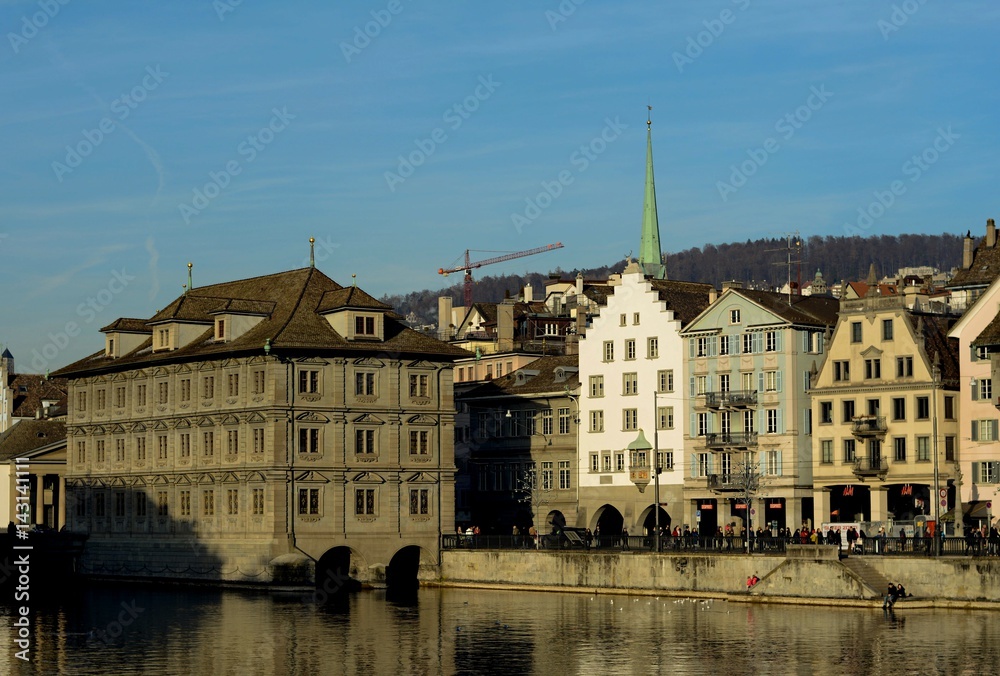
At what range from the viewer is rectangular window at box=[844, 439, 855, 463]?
103750 millimetres

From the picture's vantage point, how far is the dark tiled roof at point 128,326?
116m

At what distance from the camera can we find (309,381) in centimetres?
10231

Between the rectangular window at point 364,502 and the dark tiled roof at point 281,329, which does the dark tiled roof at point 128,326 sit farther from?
the rectangular window at point 364,502

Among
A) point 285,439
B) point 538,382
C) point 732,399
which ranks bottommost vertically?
point 285,439

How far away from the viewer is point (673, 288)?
121 m

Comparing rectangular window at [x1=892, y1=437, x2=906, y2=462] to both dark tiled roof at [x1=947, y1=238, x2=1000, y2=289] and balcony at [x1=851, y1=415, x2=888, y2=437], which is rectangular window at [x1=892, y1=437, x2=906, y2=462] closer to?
balcony at [x1=851, y1=415, x2=888, y2=437]

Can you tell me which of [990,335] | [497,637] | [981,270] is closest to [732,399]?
[981,270]

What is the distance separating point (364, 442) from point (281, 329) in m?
7.33

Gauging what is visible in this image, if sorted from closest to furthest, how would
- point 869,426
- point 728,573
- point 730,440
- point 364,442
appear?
point 728,573, point 869,426, point 364,442, point 730,440

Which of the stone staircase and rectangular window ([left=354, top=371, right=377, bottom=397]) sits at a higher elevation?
rectangular window ([left=354, top=371, right=377, bottom=397])

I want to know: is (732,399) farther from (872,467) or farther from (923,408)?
(923,408)

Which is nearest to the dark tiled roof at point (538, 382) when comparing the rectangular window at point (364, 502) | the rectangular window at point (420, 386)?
the rectangular window at point (420, 386)

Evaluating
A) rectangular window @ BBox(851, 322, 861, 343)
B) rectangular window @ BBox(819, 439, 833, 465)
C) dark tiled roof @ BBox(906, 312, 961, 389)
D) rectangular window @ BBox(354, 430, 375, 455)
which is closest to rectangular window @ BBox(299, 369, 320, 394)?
rectangular window @ BBox(354, 430, 375, 455)

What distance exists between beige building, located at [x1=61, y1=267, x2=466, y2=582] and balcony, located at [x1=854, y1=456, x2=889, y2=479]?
2157 cm
